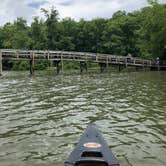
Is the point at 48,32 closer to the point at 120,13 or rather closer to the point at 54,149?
the point at 120,13

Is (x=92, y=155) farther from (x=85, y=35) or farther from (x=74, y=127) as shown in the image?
(x=85, y=35)

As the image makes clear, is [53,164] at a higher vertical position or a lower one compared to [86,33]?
lower

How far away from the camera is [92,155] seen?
6.64 m

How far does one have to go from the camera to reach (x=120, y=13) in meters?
87.2

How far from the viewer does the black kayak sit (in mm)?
6281

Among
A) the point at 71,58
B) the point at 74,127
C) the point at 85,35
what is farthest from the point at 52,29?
the point at 74,127

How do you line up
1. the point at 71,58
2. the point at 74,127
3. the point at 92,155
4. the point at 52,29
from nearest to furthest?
1. the point at 92,155
2. the point at 74,127
3. the point at 71,58
4. the point at 52,29

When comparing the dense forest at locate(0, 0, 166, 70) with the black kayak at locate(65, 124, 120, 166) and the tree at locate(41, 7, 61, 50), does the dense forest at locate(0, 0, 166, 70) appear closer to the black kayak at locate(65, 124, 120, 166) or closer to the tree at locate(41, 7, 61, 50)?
the tree at locate(41, 7, 61, 50)

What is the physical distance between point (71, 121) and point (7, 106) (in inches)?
179

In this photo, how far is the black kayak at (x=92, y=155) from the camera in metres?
6.28

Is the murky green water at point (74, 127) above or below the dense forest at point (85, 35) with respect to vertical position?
below

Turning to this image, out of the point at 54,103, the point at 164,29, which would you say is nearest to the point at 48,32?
the point at 164,29

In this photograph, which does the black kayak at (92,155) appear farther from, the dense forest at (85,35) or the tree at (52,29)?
the tree at (52,29)

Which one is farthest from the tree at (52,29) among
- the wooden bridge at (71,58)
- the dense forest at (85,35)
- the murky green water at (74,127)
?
the murky green water at (74,127)
